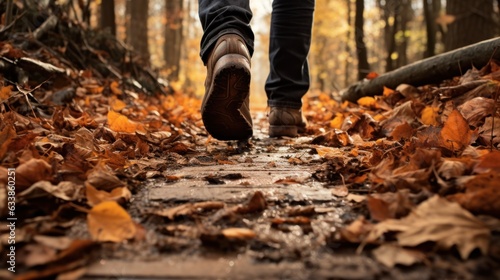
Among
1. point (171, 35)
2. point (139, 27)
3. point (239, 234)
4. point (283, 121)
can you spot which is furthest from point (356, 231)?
point (171, 35)

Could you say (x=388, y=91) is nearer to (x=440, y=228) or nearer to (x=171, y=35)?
(x=440, y=228)

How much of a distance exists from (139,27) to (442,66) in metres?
7.40

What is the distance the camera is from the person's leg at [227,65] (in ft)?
5.73

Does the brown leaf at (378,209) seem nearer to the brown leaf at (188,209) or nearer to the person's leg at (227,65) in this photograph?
the brown leaf at (188,209)

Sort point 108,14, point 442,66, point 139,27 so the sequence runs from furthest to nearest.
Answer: point 139,27
point 108,14
point 442,66

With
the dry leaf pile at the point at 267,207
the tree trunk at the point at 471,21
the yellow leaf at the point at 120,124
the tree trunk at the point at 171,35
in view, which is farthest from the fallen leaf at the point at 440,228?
the tree trunk at the point at 171,35

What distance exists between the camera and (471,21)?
4.36 metres

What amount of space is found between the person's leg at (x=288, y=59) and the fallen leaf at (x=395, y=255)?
183 centimetres

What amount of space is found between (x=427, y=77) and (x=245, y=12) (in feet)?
5.29

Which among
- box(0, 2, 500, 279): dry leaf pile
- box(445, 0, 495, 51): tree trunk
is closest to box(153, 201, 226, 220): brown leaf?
box(0, 2, 500, 279): dry leaf pile

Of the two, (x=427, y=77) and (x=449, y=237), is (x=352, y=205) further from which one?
(x=427, y=77)

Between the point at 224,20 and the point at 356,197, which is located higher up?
the point at 224,20

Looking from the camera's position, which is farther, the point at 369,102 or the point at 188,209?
the point at 369,102

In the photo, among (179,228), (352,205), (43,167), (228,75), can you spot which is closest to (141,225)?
(179,228)
